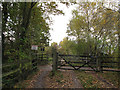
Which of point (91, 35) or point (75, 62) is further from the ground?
point (91, 35)

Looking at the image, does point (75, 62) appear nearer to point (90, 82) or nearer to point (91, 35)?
point (90, 82)

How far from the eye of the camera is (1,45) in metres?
3.07

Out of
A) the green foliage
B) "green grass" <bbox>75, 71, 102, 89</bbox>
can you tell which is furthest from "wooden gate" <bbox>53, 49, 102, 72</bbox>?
the green foliage

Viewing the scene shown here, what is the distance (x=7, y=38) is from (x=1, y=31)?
1.40 ft

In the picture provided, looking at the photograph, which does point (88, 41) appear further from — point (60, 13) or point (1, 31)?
point (1, 31)

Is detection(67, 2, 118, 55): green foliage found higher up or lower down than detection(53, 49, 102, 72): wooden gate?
higher up

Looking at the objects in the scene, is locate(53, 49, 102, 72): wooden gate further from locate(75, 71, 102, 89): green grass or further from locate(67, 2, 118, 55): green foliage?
locate(67, 2, 118, 55): green foliage

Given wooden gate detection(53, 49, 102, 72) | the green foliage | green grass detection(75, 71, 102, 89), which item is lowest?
green grass detection(75, 71, 102, 89)

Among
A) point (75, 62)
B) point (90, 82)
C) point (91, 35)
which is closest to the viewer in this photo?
point (90, 82)

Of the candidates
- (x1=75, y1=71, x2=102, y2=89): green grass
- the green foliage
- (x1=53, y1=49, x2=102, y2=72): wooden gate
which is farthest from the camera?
the green foliage

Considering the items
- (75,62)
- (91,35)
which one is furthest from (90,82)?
(91,35)

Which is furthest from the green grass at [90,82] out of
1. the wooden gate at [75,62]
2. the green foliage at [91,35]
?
the green foliage at [91,35]

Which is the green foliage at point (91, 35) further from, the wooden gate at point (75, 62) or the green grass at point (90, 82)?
the green grass at point (90, 82)

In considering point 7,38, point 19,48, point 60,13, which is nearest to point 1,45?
point 7,38
